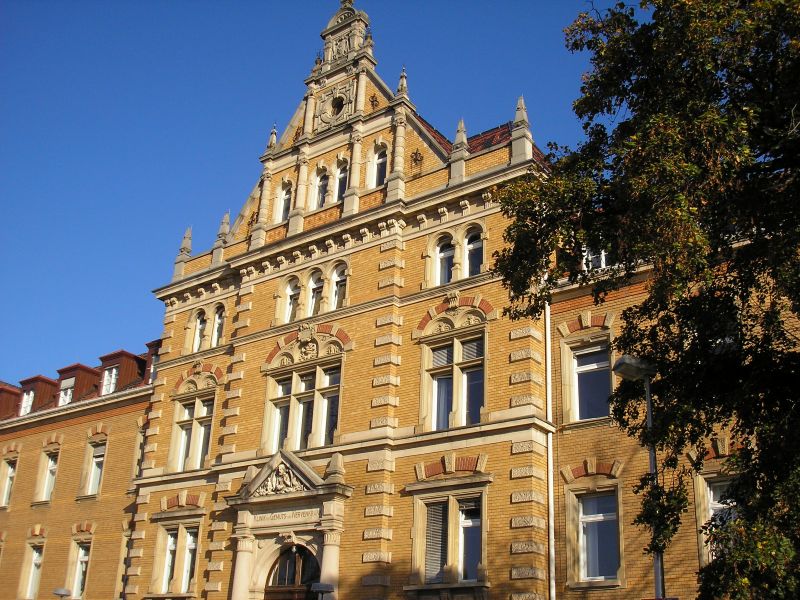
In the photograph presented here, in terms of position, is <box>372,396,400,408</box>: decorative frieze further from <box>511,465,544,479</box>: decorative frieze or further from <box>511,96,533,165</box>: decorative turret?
<box>511,96,533,165</box>: decorative turret

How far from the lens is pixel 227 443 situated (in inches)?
1062

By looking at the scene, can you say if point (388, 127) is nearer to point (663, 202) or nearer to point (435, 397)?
point (435, 397)

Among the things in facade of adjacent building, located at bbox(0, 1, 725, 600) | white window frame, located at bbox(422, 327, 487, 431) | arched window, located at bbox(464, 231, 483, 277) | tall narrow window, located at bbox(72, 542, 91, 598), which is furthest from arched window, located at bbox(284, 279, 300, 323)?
tall narrow window, located at bbox(72, 542, 91, 598)

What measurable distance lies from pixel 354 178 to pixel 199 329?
25.5 feet

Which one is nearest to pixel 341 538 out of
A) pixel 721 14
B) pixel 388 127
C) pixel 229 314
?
pixel 229 314

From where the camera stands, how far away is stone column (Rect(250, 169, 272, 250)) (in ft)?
97.5

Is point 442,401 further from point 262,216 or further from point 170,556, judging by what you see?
point 170,556

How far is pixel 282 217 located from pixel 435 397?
9.60 m

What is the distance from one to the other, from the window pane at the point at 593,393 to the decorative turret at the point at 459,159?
256 inches

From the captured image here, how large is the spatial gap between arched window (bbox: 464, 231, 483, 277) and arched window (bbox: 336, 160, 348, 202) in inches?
216

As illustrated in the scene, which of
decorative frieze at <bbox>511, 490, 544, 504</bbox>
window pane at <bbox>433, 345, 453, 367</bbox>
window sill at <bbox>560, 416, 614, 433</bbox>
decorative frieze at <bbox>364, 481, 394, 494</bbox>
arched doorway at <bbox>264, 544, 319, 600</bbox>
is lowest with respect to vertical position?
arched doorway at <bbox>264, 544, 319, 600</bbox>

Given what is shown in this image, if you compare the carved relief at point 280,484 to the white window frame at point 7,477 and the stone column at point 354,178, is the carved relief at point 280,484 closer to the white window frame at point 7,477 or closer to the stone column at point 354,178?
the stone column at point 354,178

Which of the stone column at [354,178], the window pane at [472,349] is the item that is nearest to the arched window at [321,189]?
the stone column at [354,178]

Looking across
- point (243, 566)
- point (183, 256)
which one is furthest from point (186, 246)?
point (243, 566)
